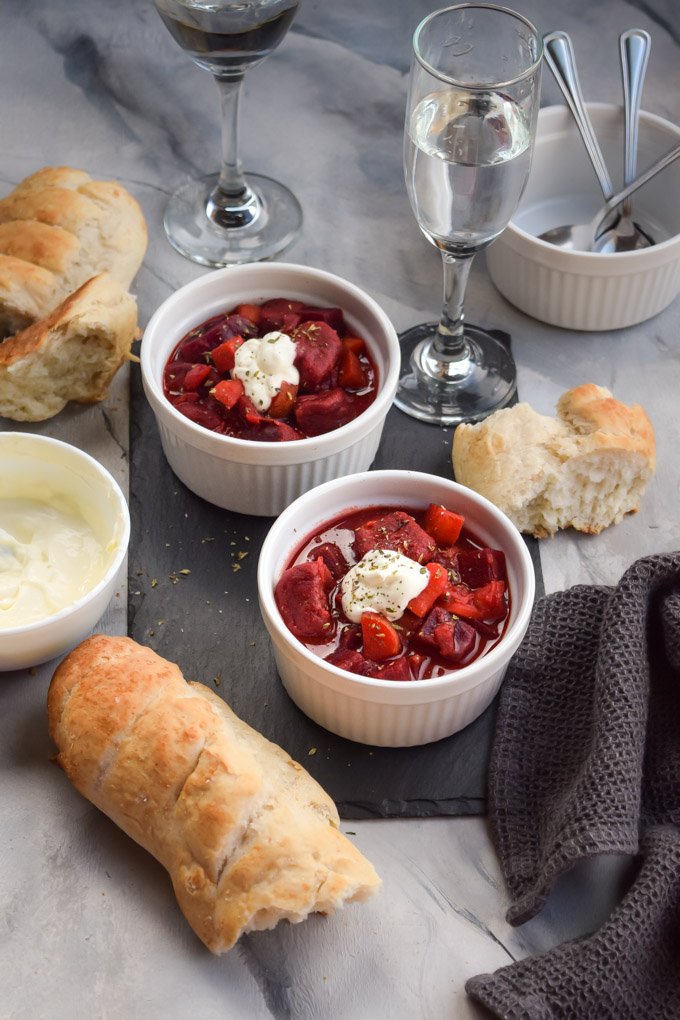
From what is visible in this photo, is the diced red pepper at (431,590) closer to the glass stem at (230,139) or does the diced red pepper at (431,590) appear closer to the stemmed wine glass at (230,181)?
the stemmed wine glass at (230,181)

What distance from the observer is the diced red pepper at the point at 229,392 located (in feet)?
11.7

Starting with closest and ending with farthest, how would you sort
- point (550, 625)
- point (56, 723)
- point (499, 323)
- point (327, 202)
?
point (56, 723), point (550, 625), point (499, 323), point (327, 202)

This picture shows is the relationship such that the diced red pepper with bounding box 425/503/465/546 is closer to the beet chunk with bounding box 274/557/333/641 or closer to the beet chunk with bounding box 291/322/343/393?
the beet chunk with bounding box 274/557/333/641

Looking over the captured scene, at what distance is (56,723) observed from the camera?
10.00 ft

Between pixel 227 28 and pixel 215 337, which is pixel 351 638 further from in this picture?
pixel 227 28

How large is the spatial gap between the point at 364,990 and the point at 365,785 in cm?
49

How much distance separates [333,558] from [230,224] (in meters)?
1.80

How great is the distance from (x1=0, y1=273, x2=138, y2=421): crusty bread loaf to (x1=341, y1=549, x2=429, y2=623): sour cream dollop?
1165 mm

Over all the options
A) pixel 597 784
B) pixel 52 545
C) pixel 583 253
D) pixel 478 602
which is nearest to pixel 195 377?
pixel 52 545

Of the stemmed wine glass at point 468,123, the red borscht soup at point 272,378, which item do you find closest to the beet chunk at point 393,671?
the red borscht soup at point 272,378

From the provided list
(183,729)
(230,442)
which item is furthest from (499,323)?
(183,729)

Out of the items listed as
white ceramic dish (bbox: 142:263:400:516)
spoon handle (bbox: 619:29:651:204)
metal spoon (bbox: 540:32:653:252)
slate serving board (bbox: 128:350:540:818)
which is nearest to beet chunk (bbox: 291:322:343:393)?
white ceramic dish (bbox: 142:263:400:516)

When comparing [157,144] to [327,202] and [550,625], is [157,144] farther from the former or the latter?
[550,625]

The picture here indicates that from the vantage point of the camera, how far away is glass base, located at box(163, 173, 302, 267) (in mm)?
4527
